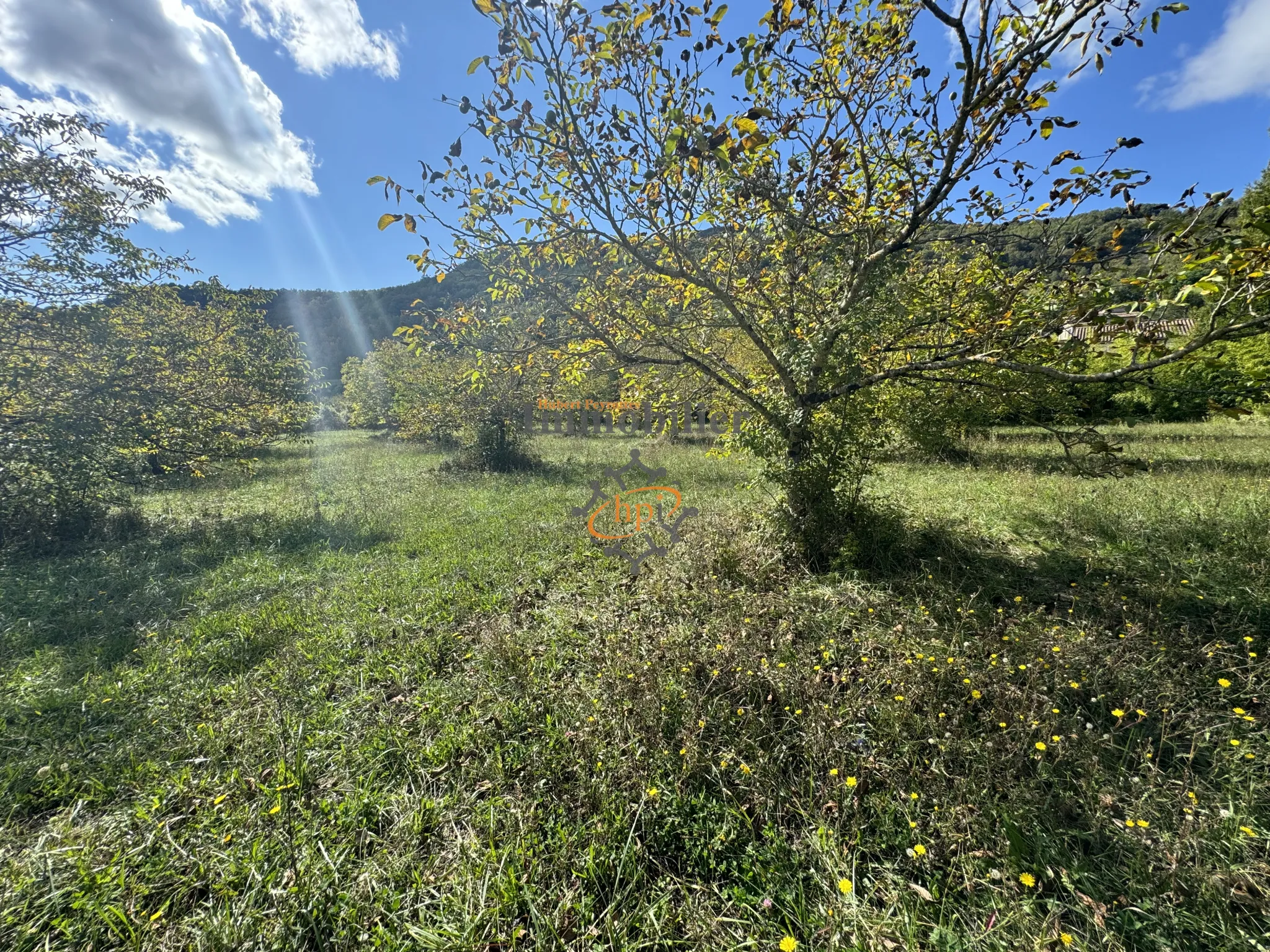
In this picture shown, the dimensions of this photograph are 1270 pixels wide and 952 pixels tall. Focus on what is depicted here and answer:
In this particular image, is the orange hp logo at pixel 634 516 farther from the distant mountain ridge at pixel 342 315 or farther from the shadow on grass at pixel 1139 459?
the distant mountain ridge at pixel 342 315

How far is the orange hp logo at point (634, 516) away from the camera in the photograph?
4.94 metres

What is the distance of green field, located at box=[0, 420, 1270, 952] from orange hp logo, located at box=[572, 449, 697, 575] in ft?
1.44

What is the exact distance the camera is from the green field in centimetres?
177

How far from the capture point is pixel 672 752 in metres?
2.51

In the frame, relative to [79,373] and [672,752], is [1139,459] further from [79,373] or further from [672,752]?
[79,373]

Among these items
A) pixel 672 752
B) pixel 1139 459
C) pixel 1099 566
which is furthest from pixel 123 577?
pixel 1139 459

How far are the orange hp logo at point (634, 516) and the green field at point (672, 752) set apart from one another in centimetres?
44

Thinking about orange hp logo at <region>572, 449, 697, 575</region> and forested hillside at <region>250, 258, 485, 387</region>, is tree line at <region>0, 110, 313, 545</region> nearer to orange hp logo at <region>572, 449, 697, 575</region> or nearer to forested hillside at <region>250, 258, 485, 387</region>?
orange hp logo at <region>572, 449, 697, 575</region>

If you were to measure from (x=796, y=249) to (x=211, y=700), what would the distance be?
6744mm

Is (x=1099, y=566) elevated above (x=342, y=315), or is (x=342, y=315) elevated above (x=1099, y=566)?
(x=342, y=315)

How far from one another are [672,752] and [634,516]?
4311 mm

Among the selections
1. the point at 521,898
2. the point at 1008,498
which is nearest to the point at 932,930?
the point at 521,898

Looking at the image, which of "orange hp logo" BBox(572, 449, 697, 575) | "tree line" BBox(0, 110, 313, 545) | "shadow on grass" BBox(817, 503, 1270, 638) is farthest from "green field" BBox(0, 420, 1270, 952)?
"tree line" BBox(0, 110, 313, 545)

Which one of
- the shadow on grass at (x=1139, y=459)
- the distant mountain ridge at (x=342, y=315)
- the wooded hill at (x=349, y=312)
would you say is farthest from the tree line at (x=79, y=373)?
the distant mountain ridge at (x=342, y=315)
